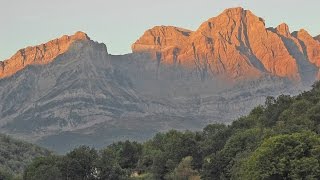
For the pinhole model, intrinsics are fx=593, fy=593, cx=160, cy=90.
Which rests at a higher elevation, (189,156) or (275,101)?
(275,101)

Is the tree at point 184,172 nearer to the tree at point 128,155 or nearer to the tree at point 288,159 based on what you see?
the tree at point 288,159

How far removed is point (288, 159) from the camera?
81188 millimetres

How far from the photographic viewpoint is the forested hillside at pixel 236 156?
267 ft

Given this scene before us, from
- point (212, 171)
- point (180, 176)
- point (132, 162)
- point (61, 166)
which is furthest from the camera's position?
point (132, 162)

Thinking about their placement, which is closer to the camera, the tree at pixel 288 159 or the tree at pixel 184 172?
the tree at pixel 288 159

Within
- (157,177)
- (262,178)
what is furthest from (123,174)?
(262,178)

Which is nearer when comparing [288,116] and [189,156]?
[288,116]

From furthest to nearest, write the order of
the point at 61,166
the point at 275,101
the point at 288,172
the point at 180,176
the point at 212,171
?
1. the point at 275,101
2. the point at 61,166
3. the point at 180,176
4. the point at 212,171
5. the point at 288,172

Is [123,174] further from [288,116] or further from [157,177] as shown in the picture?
[288,116]

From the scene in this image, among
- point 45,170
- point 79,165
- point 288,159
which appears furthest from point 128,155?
point 288,159

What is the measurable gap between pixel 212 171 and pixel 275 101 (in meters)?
45.6

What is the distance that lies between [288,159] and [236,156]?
1189 inches

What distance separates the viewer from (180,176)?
4943 inches

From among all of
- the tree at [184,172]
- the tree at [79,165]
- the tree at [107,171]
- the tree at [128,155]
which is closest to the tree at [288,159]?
the tree at [184,172]
